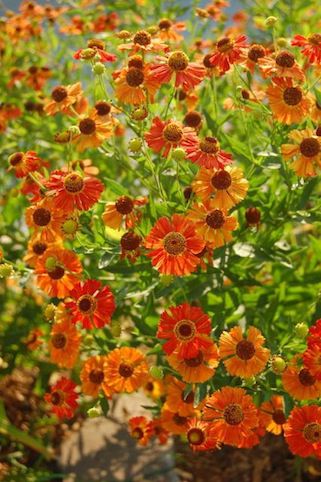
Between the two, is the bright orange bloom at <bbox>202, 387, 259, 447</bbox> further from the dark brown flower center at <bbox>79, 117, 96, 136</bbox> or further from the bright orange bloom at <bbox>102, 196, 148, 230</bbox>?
the dark brown flower center at <bbox>79, 117, 96, 136</bbox>

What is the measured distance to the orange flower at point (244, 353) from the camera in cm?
138

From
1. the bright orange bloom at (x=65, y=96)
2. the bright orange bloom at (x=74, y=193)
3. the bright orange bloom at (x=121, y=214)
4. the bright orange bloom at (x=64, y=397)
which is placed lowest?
the bright orange bloom at (x=64, y=397)

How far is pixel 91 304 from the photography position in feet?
4.83

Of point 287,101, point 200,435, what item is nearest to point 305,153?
point 287,101

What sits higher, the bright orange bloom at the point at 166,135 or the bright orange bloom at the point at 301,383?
the bright orange bloom at the point at 166,135

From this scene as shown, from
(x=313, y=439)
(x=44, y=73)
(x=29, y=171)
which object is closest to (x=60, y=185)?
(x=29, y=171)

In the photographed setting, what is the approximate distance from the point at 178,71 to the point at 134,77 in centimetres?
10

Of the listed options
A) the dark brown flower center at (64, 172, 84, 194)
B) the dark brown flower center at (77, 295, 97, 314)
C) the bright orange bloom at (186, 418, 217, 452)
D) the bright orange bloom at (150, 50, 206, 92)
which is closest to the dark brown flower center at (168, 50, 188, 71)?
the bright orange bloom at (150, 50, 206, 92)

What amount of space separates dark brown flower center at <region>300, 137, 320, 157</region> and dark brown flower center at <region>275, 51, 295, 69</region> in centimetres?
18

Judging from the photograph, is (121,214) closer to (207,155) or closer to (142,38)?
(207,155)

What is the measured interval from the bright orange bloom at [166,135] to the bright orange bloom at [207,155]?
39 mm

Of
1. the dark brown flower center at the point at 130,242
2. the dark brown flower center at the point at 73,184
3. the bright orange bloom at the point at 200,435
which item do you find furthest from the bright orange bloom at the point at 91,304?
the bright orange bloom at the point at 200,435

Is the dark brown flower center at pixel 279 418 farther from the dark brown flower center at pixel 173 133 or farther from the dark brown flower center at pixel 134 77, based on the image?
the dark brown flower center at pixel 134 77

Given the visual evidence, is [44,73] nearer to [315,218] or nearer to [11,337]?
[11,337]
